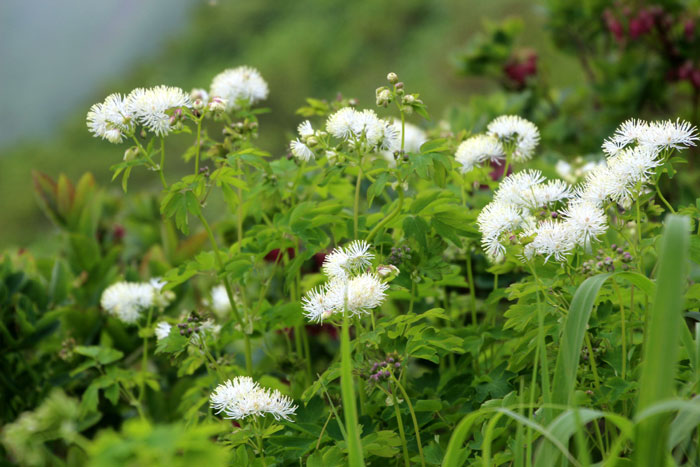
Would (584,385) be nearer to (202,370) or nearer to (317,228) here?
(317,228)

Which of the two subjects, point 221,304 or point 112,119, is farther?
point 221,304

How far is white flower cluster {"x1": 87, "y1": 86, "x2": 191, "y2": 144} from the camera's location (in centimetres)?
114

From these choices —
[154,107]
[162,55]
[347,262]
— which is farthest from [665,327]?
[162,55]

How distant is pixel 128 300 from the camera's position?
5.23 feet

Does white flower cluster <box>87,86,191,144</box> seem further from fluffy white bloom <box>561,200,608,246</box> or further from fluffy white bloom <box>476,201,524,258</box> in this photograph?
fluffy white bloom <box>561,200,608,246</box>

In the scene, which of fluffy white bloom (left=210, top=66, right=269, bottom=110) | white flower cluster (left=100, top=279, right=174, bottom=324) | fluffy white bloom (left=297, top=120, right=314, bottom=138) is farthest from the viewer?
white flower cluster (left=100, top=279, right=174, bottom=324)

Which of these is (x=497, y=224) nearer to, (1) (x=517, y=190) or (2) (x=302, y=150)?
(1) (x=517, y=190)

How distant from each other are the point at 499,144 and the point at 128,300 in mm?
919

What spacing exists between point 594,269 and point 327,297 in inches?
16.2

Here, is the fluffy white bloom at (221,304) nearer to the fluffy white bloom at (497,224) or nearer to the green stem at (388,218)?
A: the green stem at (388,218)

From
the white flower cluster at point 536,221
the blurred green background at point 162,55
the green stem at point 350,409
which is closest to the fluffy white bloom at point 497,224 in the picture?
the white flower cluster at point 536,221

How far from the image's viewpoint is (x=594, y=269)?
3.41ft

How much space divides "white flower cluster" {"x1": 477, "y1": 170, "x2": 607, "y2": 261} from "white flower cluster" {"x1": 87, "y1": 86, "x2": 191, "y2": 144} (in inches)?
21.9

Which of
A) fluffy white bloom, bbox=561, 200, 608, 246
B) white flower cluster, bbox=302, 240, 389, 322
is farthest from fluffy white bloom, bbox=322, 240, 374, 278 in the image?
fluffy white bloom, bbox=561, 200, 608, 246
